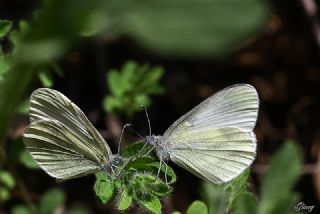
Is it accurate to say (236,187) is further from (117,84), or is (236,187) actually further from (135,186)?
(117,84)

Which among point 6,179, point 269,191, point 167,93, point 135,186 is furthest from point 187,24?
point 167,93

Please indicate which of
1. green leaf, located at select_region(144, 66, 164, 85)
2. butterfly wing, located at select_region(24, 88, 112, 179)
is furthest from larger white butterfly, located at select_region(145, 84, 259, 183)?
green leaf, located at select_region(144, 66, 164, 85)

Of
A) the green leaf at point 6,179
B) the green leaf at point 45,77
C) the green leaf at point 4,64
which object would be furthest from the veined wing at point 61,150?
the green leaf at point 6,179

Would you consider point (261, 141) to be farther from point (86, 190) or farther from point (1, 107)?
point (1, 107)

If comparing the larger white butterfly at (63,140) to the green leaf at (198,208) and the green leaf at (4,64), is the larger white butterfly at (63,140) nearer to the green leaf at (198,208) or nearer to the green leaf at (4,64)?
the green leaf at (4,64)

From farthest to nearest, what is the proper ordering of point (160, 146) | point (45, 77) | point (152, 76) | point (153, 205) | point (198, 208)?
point (152, 76) < point (45, 77) < point (160, 146) < point (198, 208) < point (153, 205)

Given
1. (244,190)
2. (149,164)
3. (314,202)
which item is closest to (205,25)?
(149,164)
